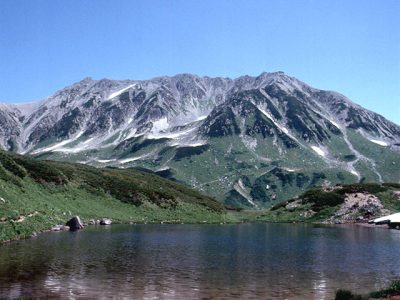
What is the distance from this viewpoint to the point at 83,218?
328 feet

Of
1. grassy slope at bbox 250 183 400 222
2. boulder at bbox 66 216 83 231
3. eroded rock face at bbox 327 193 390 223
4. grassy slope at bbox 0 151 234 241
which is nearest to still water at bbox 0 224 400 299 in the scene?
grassy slope at bbox 0 151 234 241

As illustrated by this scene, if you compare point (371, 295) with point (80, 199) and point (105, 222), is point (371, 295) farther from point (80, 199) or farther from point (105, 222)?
point (80, 199)

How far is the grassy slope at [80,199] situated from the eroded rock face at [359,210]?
1411 inches

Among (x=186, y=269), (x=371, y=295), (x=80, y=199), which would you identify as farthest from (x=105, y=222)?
(x=371, y=295)

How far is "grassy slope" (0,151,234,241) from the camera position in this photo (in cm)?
7427

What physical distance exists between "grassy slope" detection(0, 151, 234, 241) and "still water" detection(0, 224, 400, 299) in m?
9.62

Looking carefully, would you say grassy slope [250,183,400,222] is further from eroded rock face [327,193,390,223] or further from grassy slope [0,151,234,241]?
grassy slope [0,151,234,241]

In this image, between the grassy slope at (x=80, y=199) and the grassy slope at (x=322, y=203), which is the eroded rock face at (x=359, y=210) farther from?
the grassy slope at (x=80, y=199)

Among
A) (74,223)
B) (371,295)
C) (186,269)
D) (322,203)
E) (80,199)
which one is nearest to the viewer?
(371,295)

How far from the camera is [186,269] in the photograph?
1700 inches

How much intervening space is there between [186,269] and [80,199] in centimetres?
7638

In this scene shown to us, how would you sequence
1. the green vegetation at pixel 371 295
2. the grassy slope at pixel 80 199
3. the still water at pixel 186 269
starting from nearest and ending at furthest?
the green vegetation at pixel 371 295, the still water at pixel 186 269, the grassy slope at pixel 80 199

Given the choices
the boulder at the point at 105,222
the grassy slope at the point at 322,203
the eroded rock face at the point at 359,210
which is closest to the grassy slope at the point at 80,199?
the boulder at the point at 105,222

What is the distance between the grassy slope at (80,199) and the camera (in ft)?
244
